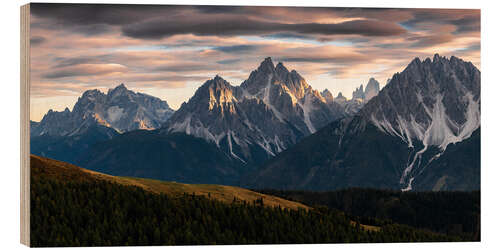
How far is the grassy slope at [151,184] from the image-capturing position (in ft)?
189

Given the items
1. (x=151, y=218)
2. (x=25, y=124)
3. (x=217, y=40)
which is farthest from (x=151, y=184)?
(x=217, y=40)

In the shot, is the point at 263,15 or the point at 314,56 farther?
the point at 314,56

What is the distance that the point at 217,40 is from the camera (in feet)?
312

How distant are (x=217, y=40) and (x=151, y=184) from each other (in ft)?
114

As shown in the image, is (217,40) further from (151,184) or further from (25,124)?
(25,124)

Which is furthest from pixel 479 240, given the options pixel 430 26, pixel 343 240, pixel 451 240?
pixel 430 26

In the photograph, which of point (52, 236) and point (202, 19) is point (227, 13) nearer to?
point (202, 19)

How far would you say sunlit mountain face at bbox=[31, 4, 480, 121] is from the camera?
68.5m

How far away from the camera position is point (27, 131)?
50.3 metres

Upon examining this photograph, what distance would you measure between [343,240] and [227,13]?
29.1m

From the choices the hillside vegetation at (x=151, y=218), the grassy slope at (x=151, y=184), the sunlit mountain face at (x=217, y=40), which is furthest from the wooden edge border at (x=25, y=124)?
the grassy slope at (x=151, y=184)

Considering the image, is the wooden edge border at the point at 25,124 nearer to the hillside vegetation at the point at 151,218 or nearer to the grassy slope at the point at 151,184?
the hillside vegetation at the point at 151,218

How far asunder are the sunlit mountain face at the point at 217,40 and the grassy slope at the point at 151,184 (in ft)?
13.9

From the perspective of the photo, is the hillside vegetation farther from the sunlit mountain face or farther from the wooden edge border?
the sunlit mountain face
